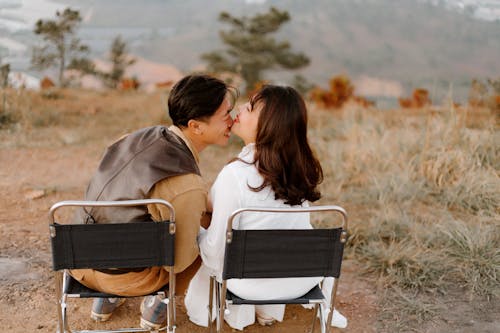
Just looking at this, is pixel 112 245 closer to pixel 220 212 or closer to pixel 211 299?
pixel 220 212

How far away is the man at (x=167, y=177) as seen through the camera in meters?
2.27

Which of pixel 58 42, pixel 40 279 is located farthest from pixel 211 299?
pixel 58 42

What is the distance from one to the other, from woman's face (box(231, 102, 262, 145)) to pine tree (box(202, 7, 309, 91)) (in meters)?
22.2

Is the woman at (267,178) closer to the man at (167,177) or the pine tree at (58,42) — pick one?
the man at (167,177)

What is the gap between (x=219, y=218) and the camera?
2.35 meters

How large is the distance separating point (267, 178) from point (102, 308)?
114 centimetres

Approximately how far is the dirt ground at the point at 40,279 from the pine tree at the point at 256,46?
20.0 m

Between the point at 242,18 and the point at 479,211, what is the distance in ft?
71.9

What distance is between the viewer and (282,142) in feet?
7.71

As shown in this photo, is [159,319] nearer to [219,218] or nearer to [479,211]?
[219,218]

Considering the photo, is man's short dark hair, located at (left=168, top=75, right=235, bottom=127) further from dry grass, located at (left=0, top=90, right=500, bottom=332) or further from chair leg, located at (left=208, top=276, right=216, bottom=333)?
dry grass, located at (left=0, top=90, right=500, bottom=332)

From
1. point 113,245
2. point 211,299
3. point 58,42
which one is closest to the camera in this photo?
point 113,245

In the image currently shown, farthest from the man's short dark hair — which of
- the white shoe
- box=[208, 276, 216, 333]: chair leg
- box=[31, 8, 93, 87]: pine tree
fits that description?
box=[31, 8, 93, 87]: pine tree

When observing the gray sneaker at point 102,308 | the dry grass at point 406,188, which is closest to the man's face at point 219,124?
the gray sneaker at point 102,308
